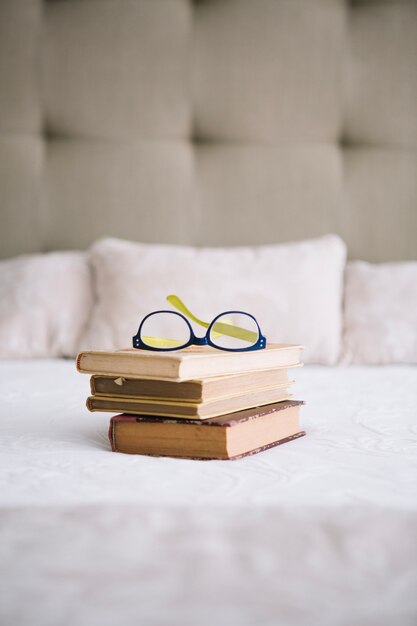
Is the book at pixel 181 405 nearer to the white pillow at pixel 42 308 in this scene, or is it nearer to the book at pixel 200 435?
the book at pixel 200 435

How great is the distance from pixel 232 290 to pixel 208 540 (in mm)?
1226

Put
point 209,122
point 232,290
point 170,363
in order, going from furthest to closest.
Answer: point 209,122 < point 232,290 < point 170,363

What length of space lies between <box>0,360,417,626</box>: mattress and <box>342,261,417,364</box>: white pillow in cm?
102

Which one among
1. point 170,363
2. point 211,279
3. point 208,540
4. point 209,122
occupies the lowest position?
point 208,540

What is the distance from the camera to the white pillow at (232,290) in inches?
68.4

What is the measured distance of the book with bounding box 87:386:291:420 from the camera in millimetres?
738

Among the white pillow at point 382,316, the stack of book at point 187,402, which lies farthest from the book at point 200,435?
the white pillow at point 382,316

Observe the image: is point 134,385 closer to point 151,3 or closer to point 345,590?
point 345,590

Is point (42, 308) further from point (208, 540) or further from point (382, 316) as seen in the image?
point (208, 540)

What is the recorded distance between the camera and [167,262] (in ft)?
5.97

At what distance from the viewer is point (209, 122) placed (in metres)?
2.21

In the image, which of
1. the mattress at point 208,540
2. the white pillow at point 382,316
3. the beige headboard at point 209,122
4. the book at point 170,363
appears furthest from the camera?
the beige headboard at point 209,122

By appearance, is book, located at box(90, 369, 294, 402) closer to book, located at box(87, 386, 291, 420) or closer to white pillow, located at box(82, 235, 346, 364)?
book, located at box(87, 386, 291, 420)

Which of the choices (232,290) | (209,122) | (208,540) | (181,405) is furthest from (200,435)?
(209,122)
